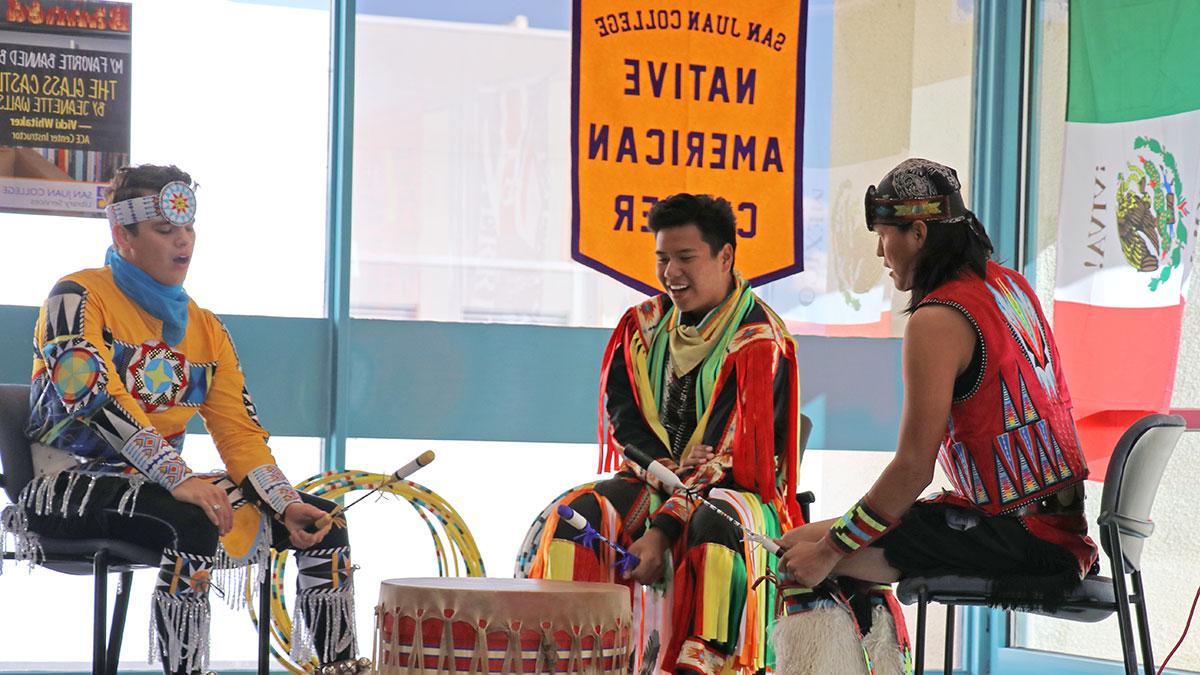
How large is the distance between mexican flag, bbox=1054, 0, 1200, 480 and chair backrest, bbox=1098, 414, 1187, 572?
4.32 feet

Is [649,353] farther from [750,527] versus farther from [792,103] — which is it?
[792,103]

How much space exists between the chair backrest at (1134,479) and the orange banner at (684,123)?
189 cm

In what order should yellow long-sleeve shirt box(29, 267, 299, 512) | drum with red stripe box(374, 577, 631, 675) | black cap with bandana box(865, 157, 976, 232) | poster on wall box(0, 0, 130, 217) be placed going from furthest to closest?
poster on wall box(0, 0, 130, 217), yellow long-sleeve shirt box(29, 267, 299, 512), black cap with bandana box(865, 157, 976, 232), drum with red stripe box(374, 577, 631, 675)

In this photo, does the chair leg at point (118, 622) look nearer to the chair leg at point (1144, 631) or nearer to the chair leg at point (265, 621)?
the chair leg at point (265, 621)

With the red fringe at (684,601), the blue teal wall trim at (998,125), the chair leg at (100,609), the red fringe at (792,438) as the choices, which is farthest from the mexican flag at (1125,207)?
the chair leg at (100,609)

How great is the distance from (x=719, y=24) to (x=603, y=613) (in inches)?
104

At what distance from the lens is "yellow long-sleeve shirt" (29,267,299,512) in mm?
3111

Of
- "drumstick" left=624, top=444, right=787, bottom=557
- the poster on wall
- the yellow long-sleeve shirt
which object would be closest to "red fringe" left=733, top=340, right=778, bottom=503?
"drumstick" left=624, top=444, right=787, bottom=557

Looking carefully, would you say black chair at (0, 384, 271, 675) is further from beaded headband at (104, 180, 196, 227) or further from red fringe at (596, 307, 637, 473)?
red fringe at (596, 307, 637, 473)

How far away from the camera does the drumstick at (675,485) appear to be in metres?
2.94

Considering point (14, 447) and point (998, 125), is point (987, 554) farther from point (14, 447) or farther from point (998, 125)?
point (998, 125)

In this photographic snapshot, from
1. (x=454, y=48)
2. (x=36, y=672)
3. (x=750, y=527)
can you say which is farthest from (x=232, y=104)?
(x=750, y=527)

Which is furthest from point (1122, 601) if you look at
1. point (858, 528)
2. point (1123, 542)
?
point (858, 528)

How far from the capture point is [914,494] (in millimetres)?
2723
